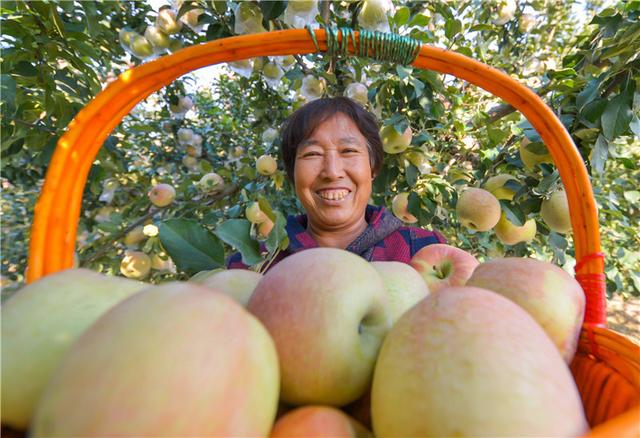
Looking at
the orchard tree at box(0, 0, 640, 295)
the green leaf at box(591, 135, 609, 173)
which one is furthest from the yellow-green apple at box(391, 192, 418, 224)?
the green leaf at box(591, 135, 609, 173)

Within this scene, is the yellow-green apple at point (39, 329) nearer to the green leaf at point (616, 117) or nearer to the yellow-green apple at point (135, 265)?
the green leaf at point (616, 117)

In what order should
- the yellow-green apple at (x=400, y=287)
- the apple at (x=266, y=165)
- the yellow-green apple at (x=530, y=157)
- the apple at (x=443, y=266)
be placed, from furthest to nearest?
the apple at (x=266, y=165) → the yellow-green apple at (x=530, y=157) → the apple at (x=443, y=266) → the yellow-green apple at (x=400, y=287)

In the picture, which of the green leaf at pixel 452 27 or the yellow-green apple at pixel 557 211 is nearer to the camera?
the yellow-green apple at pixel 557 211

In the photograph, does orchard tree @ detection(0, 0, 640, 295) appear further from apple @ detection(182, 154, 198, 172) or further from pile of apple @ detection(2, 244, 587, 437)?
pile of apple @ detection(2, 244, 587, 437)

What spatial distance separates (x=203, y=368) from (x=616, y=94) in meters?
1.28

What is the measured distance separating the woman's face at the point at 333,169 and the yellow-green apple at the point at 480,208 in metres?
0.35

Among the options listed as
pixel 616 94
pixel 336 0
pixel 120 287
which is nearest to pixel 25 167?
pixel 336 0

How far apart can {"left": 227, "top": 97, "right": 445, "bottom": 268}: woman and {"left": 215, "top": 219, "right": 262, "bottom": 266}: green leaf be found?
0.51m

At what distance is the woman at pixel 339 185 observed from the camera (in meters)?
1.35

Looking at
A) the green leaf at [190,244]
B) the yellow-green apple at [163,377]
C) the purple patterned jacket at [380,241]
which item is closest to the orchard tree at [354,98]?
the green leaf at [190,244]

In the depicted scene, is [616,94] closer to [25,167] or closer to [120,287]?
[120,287]

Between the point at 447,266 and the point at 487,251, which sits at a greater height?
the point at 447,266

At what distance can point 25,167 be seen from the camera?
7.29 ft

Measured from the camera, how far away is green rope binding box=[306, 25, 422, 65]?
0.77 meters
